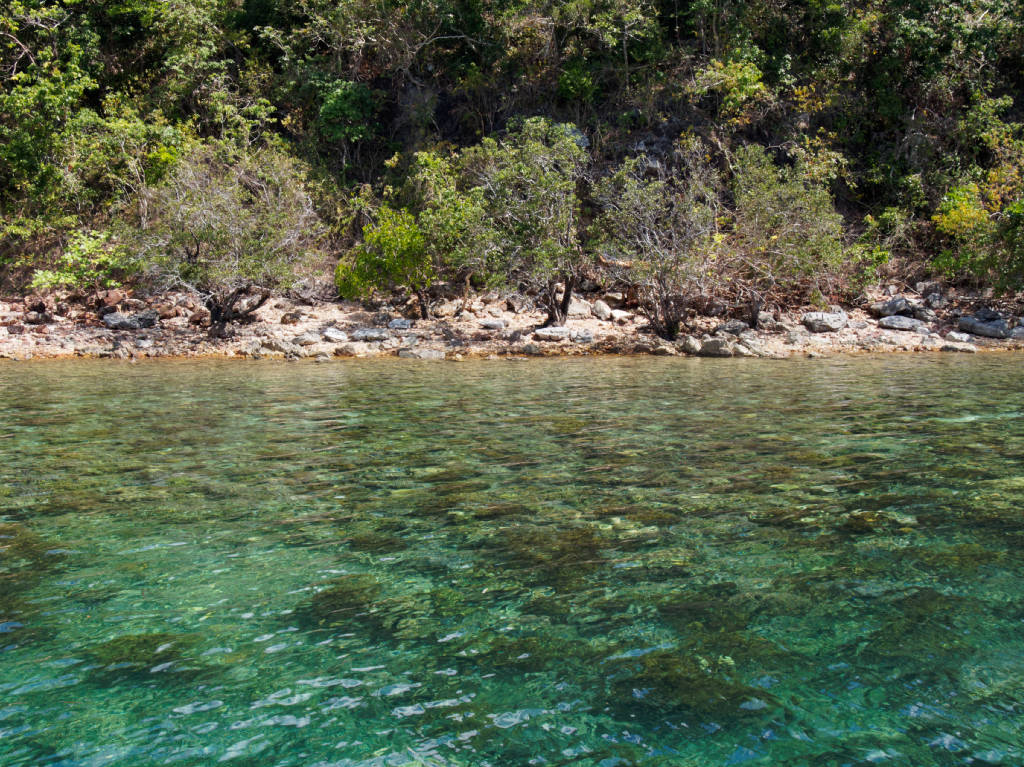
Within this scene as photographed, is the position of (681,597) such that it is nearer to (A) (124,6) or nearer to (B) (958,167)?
(B) (958,167)

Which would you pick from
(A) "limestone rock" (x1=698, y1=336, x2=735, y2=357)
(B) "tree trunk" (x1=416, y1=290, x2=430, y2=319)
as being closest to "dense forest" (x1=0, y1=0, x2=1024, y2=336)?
(B) "tree trunk" (x1=416, y1=290, x2=430, y2=319)

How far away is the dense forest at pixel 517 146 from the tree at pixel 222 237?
11cm

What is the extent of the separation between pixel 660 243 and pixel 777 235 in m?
3.41

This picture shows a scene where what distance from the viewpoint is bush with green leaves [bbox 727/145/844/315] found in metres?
21.2

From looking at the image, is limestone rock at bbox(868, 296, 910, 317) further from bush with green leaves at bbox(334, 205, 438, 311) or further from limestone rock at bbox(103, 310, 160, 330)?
limestone rock at bbox(103, 310, 160, 330)

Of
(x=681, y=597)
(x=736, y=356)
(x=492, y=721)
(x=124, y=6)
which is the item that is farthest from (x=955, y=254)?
(x=124, y=6)

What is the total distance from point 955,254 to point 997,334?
14.5 feet

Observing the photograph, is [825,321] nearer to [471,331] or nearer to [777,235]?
[777,235]

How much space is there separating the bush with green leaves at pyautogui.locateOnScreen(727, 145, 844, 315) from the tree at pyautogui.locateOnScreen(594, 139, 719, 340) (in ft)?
3.28

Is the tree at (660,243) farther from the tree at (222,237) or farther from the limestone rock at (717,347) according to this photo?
the tree at (222,237)

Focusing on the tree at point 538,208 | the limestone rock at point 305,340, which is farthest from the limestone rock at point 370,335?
the tree at point 538,208

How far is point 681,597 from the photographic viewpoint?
415cm

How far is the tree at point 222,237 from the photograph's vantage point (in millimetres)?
21422

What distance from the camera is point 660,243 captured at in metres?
20.8
